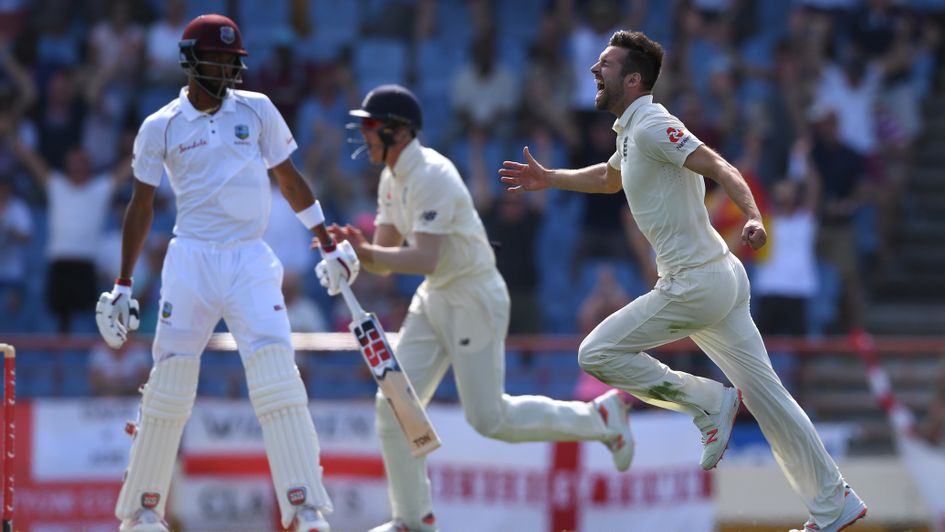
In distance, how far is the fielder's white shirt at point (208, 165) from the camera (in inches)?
278

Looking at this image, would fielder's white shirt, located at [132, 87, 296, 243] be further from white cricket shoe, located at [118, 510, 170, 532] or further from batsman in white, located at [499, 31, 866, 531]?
batsman in white, located at [499, 31, 866, 531]

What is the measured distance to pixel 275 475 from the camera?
22.8 feet

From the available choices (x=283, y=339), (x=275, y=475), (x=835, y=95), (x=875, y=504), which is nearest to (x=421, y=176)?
(x=283, y=339)

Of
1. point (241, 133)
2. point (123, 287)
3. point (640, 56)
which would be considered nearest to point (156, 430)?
point (123, 287)

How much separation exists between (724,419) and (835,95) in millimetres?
8772

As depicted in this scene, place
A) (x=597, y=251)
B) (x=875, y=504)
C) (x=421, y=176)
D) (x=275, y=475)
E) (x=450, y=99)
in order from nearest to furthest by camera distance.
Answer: (x=275, y=475), (x=421, y=176), (x=875, y=504), (x=597, y=251), (x=450, y=99)

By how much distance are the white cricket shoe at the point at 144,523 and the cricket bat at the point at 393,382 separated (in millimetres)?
1303

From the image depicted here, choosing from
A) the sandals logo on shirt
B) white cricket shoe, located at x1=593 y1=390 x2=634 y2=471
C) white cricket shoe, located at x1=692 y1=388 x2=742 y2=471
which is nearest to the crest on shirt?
the sandals logo on shirt

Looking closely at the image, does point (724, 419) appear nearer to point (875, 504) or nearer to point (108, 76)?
point (875, 504)

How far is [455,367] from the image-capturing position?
8.15 m

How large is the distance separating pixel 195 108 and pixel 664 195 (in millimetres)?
2334

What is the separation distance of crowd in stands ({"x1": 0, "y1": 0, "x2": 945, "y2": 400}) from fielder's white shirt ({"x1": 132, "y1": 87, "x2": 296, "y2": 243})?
523 cm

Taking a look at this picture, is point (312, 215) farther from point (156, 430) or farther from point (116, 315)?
point (156, 430)

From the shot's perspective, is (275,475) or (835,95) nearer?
(275,475)
